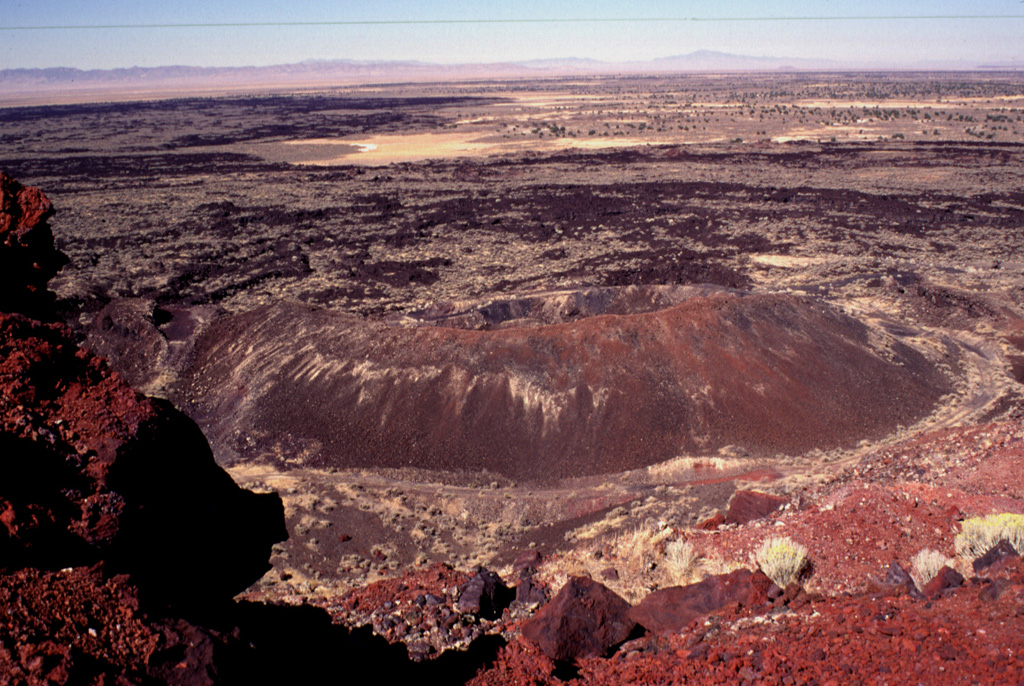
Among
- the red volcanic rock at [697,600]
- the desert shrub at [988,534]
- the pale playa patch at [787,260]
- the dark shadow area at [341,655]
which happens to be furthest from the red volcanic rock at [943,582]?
the pale playa patch at [787,260]

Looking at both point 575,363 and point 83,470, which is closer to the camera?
point 83,470

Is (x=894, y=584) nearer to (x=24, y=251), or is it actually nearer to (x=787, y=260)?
(x=24, y=251)

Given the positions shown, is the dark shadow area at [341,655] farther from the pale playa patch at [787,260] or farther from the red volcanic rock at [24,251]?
the pale playa patch at [787,260]

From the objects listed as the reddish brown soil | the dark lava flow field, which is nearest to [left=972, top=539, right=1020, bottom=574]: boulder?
the reddish brown soil

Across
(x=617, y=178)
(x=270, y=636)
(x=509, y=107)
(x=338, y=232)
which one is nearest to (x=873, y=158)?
(x=617, y=178)

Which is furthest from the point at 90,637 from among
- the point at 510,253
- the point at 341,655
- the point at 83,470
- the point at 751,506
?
the point at 510,253

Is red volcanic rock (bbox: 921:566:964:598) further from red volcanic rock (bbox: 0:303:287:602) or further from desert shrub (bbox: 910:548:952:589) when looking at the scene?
red volcanic rock (bbox: 0:303:287:602)
